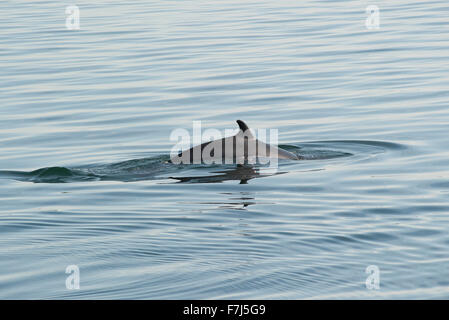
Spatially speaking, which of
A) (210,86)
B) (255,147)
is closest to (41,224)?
(255,147)

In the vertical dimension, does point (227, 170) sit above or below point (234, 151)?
below

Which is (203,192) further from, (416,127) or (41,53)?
(41,53)

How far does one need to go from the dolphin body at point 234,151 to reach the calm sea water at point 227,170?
0.81 feet

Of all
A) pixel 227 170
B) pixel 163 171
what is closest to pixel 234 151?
pixel 227 170

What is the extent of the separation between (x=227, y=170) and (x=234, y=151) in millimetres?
363

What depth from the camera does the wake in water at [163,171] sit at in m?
14.0

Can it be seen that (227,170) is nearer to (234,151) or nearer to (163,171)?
(234,151)

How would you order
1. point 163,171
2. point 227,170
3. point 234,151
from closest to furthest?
point 227,170
point 234,151
point 163,171

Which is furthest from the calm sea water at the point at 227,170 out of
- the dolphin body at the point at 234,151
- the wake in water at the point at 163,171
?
the dolphin body at the point at 234,151

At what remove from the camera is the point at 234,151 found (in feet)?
47.4

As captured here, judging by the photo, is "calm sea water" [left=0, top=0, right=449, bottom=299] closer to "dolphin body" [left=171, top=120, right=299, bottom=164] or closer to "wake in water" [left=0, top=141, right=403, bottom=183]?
"wake in water" [left=0, top=141, right=403, bottom=183]

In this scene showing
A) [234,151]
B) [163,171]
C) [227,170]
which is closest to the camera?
[227,170]

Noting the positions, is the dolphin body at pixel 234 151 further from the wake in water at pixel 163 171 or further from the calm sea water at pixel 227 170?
the calm sea water at pixel 227 170

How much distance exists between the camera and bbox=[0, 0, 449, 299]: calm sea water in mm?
9164
